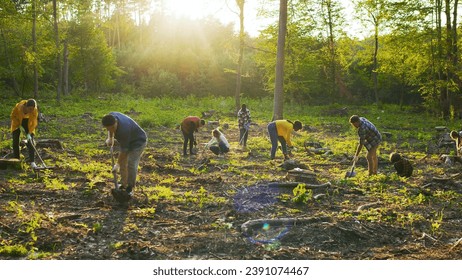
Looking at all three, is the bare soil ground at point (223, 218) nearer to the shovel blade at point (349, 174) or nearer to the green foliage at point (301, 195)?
the green foliage at point (301, 195)

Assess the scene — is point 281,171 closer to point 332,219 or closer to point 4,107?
point 332,219

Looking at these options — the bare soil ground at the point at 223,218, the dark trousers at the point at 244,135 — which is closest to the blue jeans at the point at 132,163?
the bare soil ground at the point at 223,218

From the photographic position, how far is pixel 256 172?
11172 mm

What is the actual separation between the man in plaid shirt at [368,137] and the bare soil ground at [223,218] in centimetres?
51

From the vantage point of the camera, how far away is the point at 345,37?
34.1 meters

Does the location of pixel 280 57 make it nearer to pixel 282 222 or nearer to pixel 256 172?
pixel 256 172

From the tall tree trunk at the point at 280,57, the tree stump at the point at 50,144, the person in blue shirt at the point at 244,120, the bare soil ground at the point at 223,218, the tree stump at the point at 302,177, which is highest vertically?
the tall tree trunk at the point at 280,57

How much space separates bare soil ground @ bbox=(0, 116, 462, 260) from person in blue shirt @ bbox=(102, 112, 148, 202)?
0.26m

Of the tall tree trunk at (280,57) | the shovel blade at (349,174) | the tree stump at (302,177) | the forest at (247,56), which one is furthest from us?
the forest at (247,56)

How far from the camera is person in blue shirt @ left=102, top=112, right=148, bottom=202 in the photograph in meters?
7.34

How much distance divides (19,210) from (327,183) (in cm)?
578

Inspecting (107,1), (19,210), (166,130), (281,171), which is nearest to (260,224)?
(19,210)

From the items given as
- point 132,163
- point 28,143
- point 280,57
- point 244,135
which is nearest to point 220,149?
point 244,135

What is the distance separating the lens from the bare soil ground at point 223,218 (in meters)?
5.51
